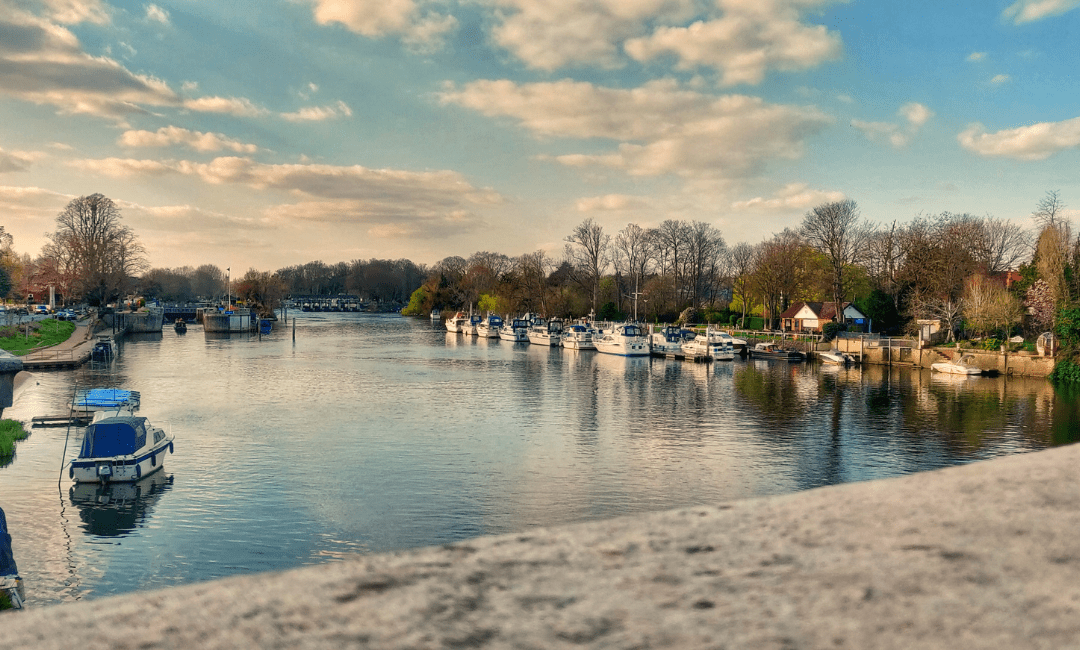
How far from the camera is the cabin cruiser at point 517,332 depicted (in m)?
102

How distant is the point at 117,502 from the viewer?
23.8 metres

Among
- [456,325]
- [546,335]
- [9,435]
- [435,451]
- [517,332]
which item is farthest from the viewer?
[456,325]

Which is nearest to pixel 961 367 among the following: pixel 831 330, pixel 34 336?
pixel 831 330

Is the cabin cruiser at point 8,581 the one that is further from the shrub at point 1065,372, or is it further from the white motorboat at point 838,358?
the white motorboat at point 838,358

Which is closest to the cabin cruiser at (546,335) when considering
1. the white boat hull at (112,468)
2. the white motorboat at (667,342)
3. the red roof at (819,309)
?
the white motorboat at (667,342)

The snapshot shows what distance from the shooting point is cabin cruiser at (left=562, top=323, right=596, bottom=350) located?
88662 mm

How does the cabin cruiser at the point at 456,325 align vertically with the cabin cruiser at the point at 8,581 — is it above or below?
above

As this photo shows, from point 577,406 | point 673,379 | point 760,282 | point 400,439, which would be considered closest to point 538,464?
point 400,439

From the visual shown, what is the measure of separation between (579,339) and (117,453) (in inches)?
2601

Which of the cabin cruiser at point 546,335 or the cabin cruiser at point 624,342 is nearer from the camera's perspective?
the cabin cruiser at point 624,342

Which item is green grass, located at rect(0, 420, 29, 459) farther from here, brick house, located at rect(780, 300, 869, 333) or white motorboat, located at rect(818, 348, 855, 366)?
brick house, located at rect(780, 300, 869, 333)

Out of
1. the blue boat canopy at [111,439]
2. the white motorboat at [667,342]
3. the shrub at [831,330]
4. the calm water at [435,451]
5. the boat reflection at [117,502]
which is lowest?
the boat reflection at [117,502]

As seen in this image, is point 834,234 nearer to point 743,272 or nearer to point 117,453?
point 743,272

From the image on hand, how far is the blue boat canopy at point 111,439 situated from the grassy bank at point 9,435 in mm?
5517
